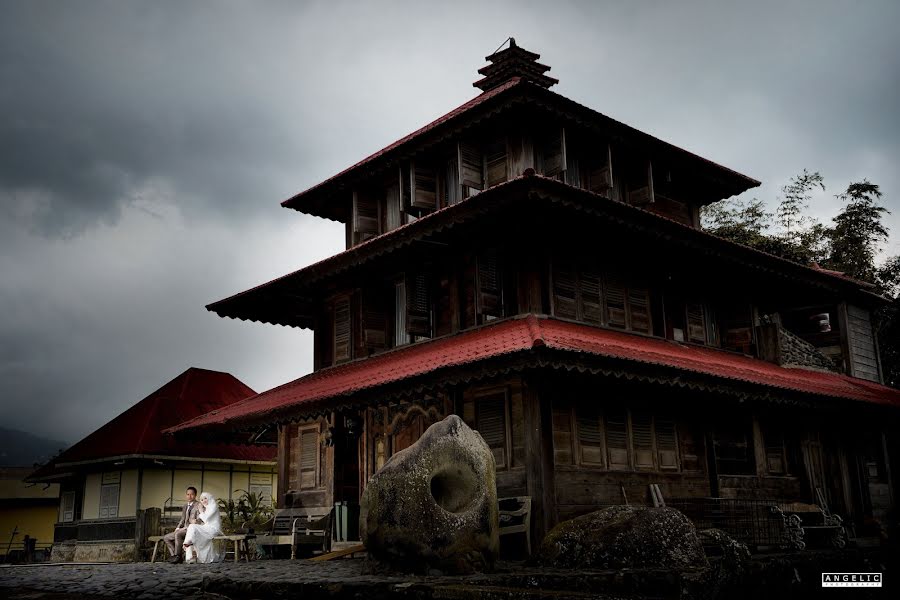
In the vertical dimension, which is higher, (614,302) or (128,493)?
(614,302)

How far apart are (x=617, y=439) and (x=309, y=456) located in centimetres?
759

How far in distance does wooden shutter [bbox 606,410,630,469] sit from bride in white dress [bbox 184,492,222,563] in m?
7.98

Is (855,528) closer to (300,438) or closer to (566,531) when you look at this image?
(566,531)

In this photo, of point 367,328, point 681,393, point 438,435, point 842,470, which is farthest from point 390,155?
point 842,470

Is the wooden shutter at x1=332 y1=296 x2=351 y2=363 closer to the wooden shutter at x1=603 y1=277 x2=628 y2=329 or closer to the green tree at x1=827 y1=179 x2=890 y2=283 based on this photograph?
the wooden shutter at x1=603 y1=277 x2=628 y2=329

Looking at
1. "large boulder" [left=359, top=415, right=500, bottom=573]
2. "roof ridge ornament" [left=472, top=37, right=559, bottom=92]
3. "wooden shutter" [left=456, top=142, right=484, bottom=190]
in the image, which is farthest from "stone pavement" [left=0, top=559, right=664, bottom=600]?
"roof ridge ornament" [left=472, top=37, right=559, bottom=92]

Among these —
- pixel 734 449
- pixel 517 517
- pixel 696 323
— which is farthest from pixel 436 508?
pixel 696 323

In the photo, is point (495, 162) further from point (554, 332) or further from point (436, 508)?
point (436, 508)

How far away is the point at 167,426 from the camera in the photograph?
95.1 ft

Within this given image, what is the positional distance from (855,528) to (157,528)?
67.5 feet

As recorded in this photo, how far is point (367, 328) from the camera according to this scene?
19.3 metres

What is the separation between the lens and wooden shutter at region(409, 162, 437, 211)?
19.4 m

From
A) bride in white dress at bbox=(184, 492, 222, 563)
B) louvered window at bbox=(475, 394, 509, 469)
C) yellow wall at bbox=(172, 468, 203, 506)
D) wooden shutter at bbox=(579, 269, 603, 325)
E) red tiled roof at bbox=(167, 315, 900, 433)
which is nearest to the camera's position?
red tiled roof at bbox=(167, 315, 900, 433)

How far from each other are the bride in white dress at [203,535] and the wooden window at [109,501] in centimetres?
1307
